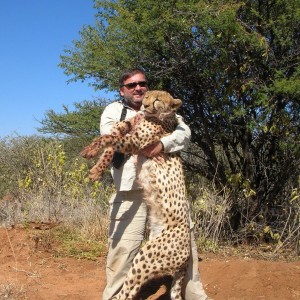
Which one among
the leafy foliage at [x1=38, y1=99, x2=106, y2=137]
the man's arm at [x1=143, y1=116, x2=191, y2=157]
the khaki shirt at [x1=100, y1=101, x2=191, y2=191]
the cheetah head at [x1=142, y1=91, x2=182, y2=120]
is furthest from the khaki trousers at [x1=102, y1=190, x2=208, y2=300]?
the leafy foliage at [x1=38, y1=99, x2=106, y2=137]

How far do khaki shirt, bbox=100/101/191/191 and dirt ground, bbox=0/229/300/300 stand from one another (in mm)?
1483

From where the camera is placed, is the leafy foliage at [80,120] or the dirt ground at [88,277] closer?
the dirt ground at [88,277]

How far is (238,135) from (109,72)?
222 centimetres

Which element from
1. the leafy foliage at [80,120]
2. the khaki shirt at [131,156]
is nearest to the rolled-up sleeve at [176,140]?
the khaki shirt at [131,156]

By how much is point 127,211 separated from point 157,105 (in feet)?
3.06

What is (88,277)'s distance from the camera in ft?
19.8

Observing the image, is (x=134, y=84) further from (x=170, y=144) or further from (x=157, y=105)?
(x=170, y=144)

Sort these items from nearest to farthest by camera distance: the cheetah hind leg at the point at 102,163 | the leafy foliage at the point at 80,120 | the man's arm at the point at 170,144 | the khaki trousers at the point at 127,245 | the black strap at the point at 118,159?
the cheetah hind leg at the point at 102,163 < the man's arm at the point at 170,144 < the black strap at the point at 118,159 < the khaki trousers at the point at 127,245 < the leafy foliage at the point at 80,120

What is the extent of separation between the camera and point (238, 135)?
311 inches

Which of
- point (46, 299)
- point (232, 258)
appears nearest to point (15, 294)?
point (46, 299)

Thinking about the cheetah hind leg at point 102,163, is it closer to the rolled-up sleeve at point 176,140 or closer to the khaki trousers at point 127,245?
the rolled-up sleeve at point 176,140

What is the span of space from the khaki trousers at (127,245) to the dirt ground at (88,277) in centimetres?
86

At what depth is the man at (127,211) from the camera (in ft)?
13.3

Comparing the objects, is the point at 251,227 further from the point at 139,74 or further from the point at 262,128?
the point at 139,74
